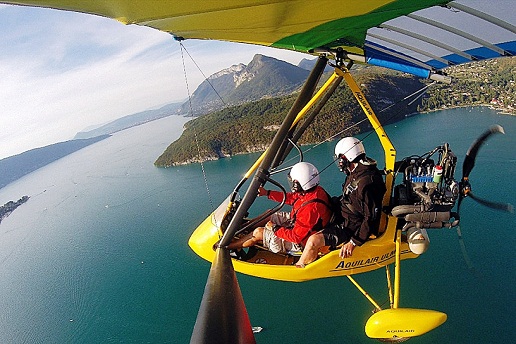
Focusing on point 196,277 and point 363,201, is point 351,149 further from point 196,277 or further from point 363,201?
point 196,277

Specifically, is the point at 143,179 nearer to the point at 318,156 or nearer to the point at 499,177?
the point at 318,156

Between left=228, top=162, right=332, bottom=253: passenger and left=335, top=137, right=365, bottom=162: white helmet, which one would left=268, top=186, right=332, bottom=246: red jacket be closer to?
left=228, top=162, right=332, bottom=253: passenger

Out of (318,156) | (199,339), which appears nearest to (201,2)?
(199,339)

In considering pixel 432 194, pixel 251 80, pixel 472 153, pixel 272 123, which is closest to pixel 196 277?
pixel 432 194

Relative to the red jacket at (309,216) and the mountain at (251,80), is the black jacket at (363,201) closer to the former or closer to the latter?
the red jacket at (309,216)

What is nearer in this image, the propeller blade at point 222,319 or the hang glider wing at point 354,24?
the propeller blade at point 222,319

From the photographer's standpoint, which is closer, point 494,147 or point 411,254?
point 411,254

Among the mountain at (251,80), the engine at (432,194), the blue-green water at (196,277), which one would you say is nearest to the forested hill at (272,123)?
the blue-green water at (196,277)
